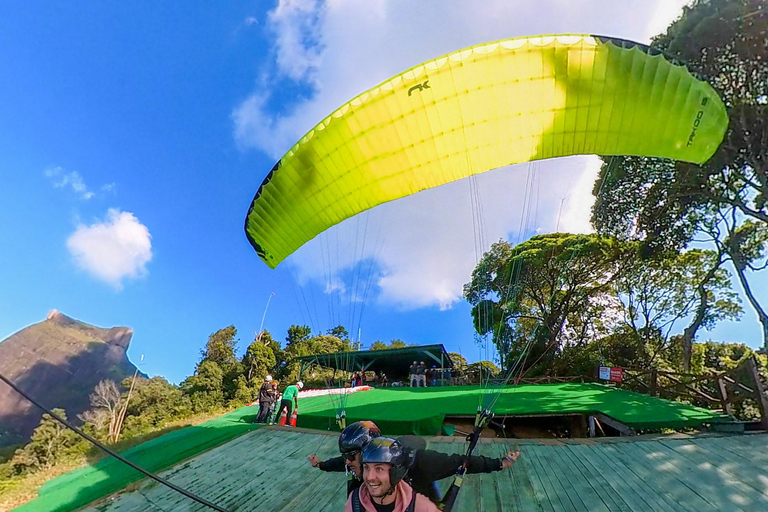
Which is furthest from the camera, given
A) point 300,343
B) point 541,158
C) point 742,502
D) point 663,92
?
point 300,343

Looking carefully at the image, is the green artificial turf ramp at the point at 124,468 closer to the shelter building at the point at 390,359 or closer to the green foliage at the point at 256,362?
the shelter building at the point at 390,359

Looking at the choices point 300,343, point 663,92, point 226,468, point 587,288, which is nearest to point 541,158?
point 663,92

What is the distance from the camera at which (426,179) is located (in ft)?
16.6

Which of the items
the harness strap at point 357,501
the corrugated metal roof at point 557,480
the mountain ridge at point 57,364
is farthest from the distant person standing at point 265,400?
the mountain ridge at point 57,364

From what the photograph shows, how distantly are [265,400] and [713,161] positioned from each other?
12.9 metres

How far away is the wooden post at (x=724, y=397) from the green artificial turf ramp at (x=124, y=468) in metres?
8.02

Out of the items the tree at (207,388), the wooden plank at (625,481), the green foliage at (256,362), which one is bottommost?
the wooden plank at (625,481)

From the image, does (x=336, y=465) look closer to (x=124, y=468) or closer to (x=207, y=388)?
(x=124, y=468)

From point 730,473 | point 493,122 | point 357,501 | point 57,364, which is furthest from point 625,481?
point 57,364

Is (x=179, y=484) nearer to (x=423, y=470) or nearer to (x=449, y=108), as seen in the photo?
(x=423, y=470)

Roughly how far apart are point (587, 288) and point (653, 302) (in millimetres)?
3081

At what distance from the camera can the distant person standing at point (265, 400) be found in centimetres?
741

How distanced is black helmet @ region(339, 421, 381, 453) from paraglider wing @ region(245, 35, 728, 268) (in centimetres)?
357

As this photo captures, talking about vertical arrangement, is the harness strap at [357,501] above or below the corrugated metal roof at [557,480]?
above
